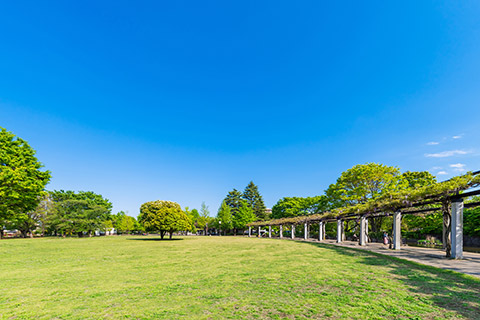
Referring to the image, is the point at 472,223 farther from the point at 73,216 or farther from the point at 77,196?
the point at 77,196

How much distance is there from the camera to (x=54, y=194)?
50344 mm

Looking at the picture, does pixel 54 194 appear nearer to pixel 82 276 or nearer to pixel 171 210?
pixel 171 210

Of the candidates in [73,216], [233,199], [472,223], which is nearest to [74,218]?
[73,216]

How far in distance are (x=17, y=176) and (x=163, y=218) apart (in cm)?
1574

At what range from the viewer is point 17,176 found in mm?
20891

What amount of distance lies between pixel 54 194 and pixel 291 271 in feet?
199

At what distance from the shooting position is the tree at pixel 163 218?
30703 mm

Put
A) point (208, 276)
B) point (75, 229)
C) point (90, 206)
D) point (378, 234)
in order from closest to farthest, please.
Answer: point (208, 276) < point (378, 234) < point (75, 229) < point (90, 206)

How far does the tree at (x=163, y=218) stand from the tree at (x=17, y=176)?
12.5 meters

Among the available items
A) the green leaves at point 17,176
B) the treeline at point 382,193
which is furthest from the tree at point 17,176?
the treeline at point 382,193

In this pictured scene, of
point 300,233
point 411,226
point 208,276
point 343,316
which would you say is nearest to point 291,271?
point 208,276

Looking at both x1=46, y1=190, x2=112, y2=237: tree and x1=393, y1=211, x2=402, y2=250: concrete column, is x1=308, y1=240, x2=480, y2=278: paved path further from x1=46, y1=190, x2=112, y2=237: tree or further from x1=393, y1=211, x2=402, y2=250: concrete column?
x1=46, y1=190, x2=112, y2=237: tree

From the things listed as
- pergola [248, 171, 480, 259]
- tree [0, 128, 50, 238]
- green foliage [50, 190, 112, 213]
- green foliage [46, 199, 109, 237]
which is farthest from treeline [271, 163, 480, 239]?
green foliage [50, 190, 112, 213]

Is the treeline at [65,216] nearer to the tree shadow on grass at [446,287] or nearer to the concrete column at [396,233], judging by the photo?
the concrete column at [396,233]
